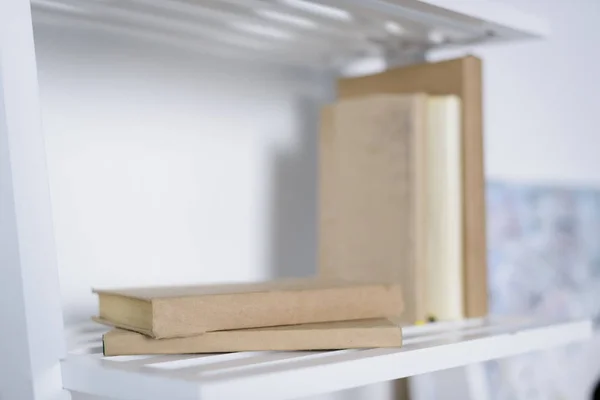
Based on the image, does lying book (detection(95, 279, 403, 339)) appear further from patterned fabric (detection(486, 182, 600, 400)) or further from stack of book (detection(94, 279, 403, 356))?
patterned fabric (detection(486, 182, 600, 400))

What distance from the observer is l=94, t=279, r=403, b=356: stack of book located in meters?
0.46

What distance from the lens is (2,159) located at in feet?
1.44

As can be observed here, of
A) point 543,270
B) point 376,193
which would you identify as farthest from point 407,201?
point 543,270

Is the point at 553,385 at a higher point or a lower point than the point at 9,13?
lower

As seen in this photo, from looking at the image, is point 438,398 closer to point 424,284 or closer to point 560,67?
Result: point 424,284

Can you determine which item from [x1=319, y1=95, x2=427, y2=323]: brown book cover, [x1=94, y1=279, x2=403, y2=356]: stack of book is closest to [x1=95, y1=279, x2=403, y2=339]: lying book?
[x1=94, y1=279, x2=403, y2=356]: stack of book

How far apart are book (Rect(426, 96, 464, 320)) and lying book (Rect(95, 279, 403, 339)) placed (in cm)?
12

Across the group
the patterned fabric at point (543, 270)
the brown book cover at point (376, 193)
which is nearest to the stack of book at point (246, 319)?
the brown book cover at point (376, 193)

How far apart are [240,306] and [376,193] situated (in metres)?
0.23

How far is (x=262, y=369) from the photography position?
1.38 ft

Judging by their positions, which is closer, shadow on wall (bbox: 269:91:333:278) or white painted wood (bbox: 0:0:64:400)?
white painted wood (bbox: 0:0:64:400)

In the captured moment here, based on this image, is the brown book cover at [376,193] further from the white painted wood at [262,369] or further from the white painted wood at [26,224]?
the white painted wood at [26,224]

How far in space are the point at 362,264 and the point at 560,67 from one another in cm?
55

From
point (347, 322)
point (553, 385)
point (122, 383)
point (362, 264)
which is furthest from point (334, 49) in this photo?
point (553, 385)
